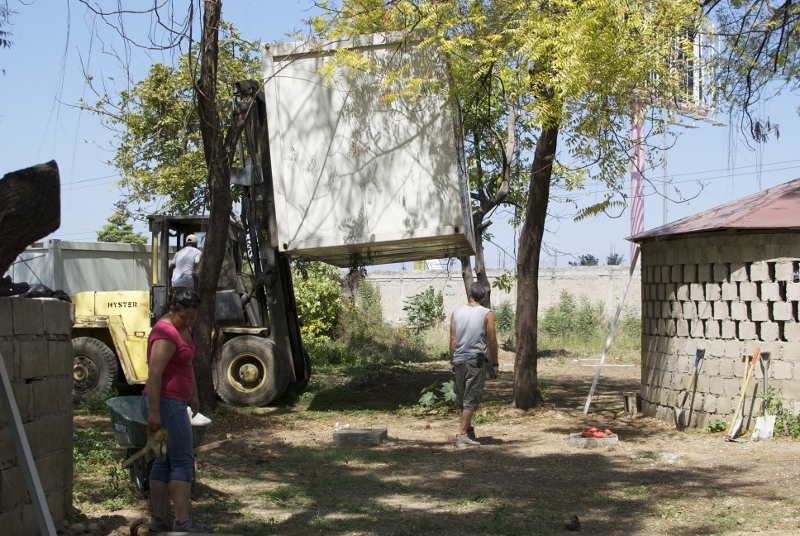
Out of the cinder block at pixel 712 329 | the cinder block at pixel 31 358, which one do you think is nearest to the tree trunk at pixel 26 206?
the cinder block at pixel 31 358

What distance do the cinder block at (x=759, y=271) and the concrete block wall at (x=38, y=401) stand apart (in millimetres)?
7839

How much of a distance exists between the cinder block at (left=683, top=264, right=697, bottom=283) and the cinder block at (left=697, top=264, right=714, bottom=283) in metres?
0.06

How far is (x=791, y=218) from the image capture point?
949 cm

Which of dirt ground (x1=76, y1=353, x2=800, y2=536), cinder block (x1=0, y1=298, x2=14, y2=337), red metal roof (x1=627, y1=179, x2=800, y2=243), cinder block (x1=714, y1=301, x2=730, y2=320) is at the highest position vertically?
red metal roof (x1=627, y1=179, x2=800, y2=243)

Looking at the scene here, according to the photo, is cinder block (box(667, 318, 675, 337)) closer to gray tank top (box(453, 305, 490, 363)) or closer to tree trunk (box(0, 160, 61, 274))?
gray tank top (box(453, 305, 490, 363))

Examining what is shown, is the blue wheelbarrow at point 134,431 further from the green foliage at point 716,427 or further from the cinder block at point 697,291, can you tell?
the cinder block at point 697,291

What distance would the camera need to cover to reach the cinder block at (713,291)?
1005 cm

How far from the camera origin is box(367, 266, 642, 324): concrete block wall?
26.6m

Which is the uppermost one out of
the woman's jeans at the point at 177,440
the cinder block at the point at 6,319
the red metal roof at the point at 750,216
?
the red metal roof at the point at 750,216

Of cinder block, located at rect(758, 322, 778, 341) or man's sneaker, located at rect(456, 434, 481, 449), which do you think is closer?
man's sneaker, located at rect(456, 434, 481, 449)

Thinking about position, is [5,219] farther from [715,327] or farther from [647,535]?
[715,327]

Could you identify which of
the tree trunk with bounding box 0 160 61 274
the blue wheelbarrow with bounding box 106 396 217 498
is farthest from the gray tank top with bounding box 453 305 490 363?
the tree trunk with bounding box 0 160 61 274

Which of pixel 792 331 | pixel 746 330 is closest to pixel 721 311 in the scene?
pixel 746 330

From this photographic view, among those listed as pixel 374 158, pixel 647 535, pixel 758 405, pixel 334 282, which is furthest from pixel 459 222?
pixel 334 282
